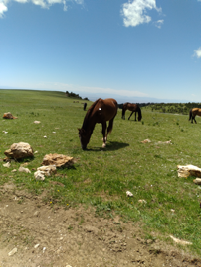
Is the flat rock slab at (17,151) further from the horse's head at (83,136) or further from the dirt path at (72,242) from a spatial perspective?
the horse's head at (83,136)

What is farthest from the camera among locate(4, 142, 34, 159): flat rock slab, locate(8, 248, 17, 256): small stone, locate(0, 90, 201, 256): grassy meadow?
locate(4, 142, 34, 159): flat rock slab

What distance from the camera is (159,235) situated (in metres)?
3.91

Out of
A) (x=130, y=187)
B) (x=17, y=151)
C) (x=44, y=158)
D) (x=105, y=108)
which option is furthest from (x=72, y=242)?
(x=105, y=108)

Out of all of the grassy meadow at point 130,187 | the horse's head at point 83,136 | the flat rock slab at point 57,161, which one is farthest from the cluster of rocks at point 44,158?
the horse's head at point 83,136

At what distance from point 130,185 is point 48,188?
3.42 metres

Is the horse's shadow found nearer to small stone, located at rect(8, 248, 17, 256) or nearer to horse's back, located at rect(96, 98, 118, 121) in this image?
horse's back, located at rect(96, 98, 118, 121)

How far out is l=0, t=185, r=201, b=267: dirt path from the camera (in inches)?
128

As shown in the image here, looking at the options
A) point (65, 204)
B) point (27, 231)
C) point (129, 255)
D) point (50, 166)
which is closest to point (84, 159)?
point (50, 166)

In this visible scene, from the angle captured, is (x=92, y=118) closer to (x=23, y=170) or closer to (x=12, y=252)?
(x=23, y=170)

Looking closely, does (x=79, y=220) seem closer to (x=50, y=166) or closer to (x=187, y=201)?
(x=50, y=166)

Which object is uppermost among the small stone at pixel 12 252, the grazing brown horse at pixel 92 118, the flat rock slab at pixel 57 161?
the grazing brown horse at pixel 92 118

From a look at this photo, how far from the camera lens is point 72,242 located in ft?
11.9

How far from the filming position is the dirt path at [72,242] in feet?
10.6

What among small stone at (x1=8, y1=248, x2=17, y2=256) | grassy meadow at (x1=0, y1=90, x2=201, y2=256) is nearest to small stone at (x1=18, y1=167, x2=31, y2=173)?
grassy meadow at (x1=0, y1=90, x2=201, y2=256)
